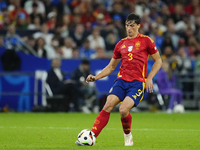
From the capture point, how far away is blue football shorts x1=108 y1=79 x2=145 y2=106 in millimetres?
6909

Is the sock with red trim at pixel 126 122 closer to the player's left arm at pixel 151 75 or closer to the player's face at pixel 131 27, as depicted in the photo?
the player's left arm at pixel 151 75

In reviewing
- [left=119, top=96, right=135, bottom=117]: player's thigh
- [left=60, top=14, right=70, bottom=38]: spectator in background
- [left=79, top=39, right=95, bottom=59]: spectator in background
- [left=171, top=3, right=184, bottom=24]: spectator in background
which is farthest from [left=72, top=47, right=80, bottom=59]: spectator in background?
[left=119, top=96, right=135, bottom=117]: player's thigh

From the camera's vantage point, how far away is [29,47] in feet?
52.1

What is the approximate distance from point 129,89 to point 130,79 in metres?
0.17

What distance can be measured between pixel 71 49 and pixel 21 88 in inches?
101

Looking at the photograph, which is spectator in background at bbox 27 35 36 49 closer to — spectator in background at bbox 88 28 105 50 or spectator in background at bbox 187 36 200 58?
spectator in background at bbox 88 28 105 50

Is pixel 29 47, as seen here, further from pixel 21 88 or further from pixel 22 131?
pixel 22 131

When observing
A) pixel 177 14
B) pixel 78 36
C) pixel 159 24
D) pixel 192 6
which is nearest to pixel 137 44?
pixel 78 36

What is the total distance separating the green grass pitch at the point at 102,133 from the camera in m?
7.01

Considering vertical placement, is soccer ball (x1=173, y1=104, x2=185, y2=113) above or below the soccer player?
below

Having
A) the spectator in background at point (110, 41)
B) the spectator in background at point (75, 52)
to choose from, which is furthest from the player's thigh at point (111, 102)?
the spectator in background at point (110, 41)

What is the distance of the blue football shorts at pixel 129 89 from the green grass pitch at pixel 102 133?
2.52 ft

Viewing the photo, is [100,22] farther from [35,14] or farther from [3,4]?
[3,4]

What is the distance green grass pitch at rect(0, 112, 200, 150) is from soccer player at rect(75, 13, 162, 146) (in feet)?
1.35
